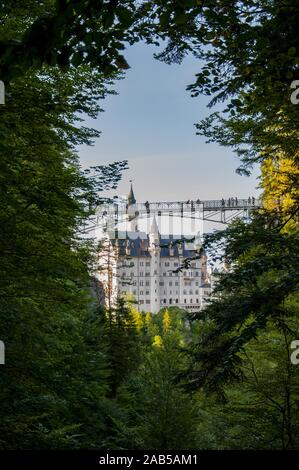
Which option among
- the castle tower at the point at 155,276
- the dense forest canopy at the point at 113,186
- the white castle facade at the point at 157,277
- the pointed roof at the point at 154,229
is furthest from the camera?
the pointed roof at the point at 154,229

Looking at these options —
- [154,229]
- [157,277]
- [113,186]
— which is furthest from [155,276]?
[113,186]

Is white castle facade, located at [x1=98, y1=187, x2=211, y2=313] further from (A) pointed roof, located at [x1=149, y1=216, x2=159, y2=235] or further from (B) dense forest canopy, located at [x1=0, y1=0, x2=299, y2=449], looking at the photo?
(B) dense forest canopy, located at [x1=0, y1=0, x2=299, y2=449]

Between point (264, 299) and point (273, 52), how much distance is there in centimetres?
290

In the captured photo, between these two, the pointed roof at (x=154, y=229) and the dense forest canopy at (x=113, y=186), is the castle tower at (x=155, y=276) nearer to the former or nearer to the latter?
the pointed roof at (x=154, y=229)

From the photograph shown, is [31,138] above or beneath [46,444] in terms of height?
above

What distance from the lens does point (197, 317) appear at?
7.41 m

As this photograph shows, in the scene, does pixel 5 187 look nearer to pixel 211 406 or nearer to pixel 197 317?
pixel 197 317

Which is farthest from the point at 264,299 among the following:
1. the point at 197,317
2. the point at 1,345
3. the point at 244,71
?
the point at 1,345

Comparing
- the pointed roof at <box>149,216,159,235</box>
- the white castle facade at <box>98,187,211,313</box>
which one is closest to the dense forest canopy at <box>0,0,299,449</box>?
the white castle facade at <box>98,187,211,313</box>

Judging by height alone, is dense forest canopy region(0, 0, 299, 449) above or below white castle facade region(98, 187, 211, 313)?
below

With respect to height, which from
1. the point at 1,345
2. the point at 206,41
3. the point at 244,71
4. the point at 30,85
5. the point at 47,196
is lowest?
the point at 1,345

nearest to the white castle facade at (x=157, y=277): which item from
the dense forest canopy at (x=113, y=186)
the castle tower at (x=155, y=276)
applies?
the castle tower at (x=155, y=276)

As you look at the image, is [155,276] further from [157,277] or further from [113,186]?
[113,186]

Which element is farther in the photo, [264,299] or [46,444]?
[46,444]
